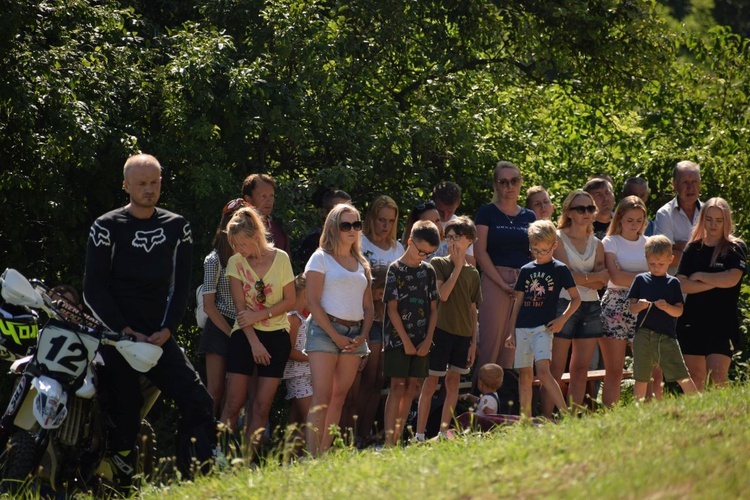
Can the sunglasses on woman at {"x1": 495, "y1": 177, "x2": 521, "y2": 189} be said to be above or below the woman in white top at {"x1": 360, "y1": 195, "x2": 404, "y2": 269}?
above

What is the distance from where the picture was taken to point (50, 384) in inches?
280

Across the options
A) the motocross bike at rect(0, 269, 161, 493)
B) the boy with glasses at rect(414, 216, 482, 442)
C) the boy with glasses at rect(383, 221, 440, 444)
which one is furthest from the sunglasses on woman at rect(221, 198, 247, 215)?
the motocross bike at rect(0, 269, 161, 493)

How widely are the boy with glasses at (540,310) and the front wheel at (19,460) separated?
13.1 feet

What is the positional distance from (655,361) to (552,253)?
1.25 metres

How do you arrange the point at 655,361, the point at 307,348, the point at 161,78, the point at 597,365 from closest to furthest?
1. the point at 307,348
2. the point at 655,361
3. the point at 161,78
4. the point at 597,365

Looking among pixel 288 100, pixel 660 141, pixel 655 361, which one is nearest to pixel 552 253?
pixel 655 361

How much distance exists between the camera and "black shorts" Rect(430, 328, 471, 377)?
9.59 m

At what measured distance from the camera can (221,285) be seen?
29.9 ft

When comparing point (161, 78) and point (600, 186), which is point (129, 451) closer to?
point (161, 78)

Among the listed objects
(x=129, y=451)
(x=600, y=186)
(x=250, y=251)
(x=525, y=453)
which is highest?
(x=600, y=186)

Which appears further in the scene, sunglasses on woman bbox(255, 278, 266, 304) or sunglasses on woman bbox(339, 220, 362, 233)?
sunglasses on woman bbox(339, 220, 362, 233)

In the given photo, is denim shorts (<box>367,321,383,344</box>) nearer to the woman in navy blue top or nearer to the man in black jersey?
the woman in navy blue top

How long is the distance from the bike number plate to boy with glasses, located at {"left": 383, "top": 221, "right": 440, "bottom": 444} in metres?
2.70

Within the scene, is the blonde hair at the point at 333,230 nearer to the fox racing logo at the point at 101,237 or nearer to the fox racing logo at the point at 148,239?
the fox racing logo at the point at 148,239
